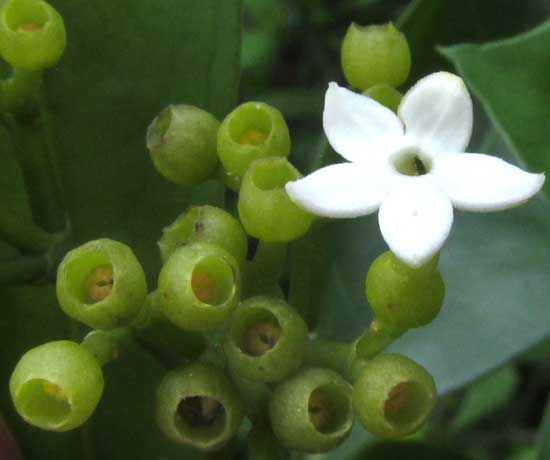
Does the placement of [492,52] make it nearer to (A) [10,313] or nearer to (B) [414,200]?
(B) [414,200]

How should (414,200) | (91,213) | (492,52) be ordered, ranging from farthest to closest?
(91,213) < (492,52) < (414,200)

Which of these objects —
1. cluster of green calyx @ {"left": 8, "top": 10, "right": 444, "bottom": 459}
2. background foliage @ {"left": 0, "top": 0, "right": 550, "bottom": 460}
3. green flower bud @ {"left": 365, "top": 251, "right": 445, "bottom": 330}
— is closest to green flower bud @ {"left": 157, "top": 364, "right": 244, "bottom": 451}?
cluster of green calyx @ {"left": 8, "top": 10, "right": 444, "bottom": 459}

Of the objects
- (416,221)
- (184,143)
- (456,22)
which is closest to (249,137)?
(184,143)

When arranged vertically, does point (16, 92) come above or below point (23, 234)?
above

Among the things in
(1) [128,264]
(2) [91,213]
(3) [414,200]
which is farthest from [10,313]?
(3) [414,200]

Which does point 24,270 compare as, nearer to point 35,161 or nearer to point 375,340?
point 35,161

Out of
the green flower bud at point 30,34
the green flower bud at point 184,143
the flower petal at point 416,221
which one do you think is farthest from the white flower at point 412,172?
the green flower bud at point 30,34

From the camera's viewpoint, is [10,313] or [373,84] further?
[10,313]

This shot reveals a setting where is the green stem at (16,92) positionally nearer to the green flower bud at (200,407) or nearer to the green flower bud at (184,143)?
the green flower bud at (184,143)
